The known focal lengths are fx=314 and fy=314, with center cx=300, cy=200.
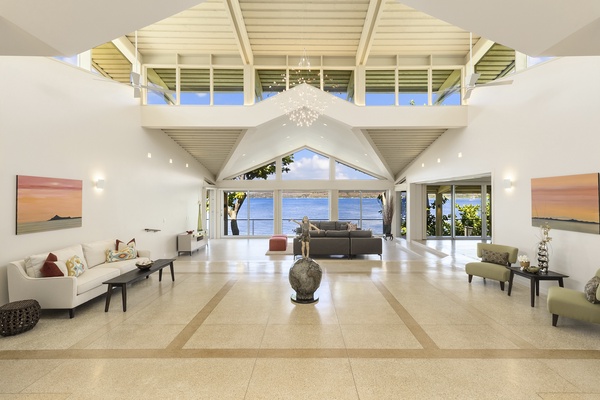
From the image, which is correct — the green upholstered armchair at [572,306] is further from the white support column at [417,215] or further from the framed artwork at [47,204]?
the white support column at [417,215]

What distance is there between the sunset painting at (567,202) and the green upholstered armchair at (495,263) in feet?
2.61

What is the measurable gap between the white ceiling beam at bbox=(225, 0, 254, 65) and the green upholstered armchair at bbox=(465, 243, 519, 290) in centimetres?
799

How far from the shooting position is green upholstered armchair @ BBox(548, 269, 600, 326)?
4.17m

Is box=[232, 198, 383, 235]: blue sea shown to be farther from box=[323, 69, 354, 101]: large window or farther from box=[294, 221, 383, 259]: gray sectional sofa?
box=[323, 69, 354, 101]: large window

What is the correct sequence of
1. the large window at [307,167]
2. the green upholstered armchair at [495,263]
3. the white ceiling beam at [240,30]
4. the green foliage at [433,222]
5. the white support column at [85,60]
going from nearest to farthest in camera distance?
1. the green upholstered armchair at [495,263]
2. the white support column at [85,60]
3. the white ceiling beam at [240,30]
4. the green foliage at [433,222]
5. the large window at [307,167]

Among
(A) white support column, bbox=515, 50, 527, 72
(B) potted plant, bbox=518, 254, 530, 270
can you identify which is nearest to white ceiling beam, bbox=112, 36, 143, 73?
(A) white support column, bbox=515, 50, 527, 72

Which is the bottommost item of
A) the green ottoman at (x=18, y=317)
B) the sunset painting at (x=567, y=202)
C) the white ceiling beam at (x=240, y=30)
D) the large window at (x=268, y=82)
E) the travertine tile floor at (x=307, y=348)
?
the travertine tile floor at (x=307, y=348)

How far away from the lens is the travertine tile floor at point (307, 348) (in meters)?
3.09

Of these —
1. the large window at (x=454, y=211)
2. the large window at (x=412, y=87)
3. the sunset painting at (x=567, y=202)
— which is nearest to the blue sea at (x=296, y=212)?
the large window at (x=454, y=211)

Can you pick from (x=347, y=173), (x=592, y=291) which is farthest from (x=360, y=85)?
(x=347, y=173)

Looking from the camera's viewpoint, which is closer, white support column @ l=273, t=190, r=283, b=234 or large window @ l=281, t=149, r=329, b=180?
white support column @ l=273, t=190, r=283, b=234

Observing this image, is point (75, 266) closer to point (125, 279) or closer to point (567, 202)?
point (125, 279)

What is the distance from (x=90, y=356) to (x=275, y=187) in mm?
12615

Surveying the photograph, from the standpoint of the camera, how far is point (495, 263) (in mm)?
6797
